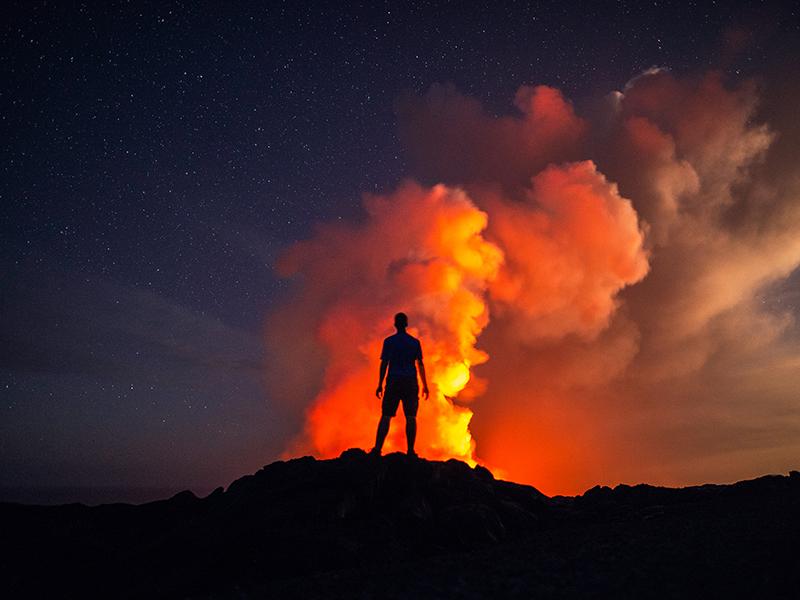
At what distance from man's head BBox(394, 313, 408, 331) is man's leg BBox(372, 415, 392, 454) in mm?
2073

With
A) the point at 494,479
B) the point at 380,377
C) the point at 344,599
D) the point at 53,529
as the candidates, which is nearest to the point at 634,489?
the point at 494,479

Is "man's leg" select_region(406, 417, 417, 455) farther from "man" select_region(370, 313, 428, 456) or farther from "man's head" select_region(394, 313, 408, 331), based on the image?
"man's head" select_region(394, 313, 408, 331)

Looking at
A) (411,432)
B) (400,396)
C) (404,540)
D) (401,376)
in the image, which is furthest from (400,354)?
(404,540)

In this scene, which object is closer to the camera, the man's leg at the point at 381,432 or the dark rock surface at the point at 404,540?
the dark rock surface at the point at 404,540

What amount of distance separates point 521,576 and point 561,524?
20.5 feet

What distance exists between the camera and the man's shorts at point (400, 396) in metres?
11.7

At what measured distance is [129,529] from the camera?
38.4 ft

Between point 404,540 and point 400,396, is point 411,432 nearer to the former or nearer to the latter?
point 400,396

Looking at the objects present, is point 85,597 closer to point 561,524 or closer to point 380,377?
point 380,377

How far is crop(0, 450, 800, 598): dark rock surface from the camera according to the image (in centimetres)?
478

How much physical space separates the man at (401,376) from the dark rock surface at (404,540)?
105cm

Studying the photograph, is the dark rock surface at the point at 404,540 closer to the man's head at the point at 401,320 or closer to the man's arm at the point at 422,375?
the man's arm at the point at 422,375

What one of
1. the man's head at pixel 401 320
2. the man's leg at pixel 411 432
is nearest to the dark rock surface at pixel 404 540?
the man's leg at pixel 411 432

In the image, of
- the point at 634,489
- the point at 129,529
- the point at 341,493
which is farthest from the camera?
the point at 634,489
